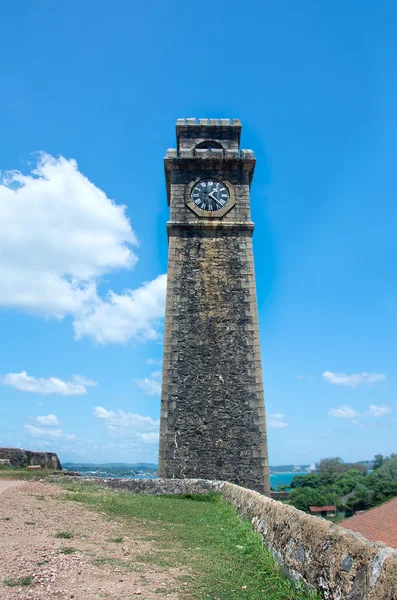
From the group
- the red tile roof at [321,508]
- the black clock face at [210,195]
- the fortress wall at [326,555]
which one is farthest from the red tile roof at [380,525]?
the red tile roof at [321,508]

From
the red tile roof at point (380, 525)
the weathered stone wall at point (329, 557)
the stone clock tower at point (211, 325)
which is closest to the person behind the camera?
the weathered stone wall at point (329, 557)

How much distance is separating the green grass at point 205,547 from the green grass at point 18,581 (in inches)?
49.0

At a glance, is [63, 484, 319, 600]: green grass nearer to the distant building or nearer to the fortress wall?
the fortress wall

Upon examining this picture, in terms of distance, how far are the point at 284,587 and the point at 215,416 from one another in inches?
379

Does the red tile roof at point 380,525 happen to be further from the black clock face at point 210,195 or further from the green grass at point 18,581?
the black clock face at point 210,195

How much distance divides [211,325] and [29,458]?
757 centimetres

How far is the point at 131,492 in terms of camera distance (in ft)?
35.9

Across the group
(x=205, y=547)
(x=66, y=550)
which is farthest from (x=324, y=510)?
(x=66, y=550)

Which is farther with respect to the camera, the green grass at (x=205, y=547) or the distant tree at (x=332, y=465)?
the distant tree at (x=332, y=465)

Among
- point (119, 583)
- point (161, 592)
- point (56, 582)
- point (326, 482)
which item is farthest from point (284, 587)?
point (326, 482)

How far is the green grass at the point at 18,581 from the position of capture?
3.54 m

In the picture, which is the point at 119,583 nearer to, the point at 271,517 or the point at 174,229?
the point at 271,517

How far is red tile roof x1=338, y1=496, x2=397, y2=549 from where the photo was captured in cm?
1084

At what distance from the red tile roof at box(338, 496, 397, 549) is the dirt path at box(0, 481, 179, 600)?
6.69 m
